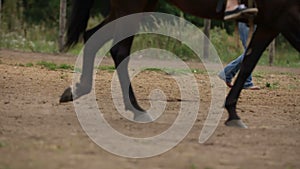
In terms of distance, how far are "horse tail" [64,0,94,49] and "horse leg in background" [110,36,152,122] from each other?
2.50 ft

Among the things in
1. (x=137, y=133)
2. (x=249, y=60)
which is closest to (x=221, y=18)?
(x=249, y=60)

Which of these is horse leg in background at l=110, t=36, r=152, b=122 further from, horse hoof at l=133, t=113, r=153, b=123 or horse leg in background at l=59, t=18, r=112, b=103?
horse leg in background at l=59, t=18, r=112, b=103

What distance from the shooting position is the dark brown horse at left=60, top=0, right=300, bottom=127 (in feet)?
24.9

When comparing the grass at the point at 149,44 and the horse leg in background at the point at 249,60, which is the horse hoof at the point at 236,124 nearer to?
the horse leg in background at the point at 249,60

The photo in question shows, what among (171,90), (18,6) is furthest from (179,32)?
(171,90)

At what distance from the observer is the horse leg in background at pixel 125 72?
8227 mm

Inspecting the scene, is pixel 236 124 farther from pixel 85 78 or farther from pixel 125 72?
pixel 85 78

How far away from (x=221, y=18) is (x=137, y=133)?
163 cm

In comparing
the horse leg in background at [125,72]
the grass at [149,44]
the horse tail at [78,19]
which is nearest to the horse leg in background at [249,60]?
the horse leg in background at [125,72]

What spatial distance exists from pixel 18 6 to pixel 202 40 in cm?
1095

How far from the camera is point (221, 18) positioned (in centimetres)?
793

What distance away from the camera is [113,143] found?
641 cm

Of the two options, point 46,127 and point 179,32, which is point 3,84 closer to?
point 46,127

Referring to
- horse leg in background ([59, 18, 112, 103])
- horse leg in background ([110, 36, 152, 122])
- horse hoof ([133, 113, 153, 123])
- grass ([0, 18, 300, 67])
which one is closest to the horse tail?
horse leg in background ([59, 18, 112, 103])
